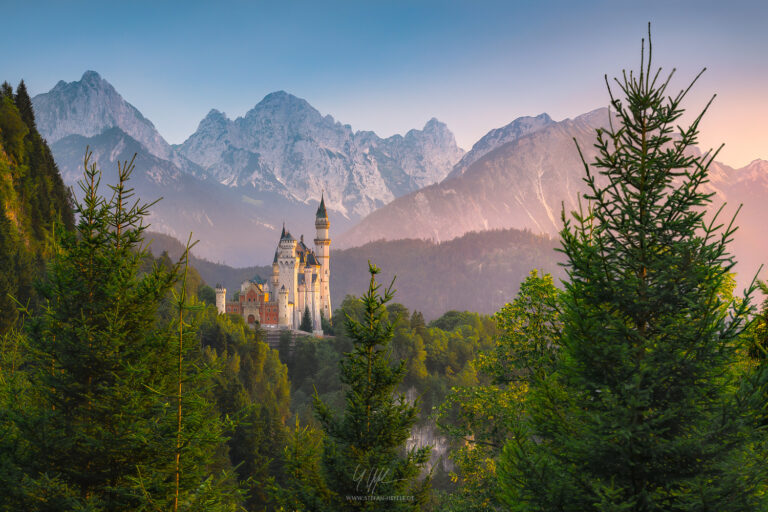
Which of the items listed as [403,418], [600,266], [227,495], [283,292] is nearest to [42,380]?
[227,495]

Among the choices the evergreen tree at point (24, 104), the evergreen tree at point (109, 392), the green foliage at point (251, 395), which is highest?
the evergreen tree at point (24, 104)

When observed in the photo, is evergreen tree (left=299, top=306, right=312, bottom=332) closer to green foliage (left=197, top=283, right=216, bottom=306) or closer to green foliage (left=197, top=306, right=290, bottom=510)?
Answer: green foliage (left=197, top=306, right=290, bottom=510)

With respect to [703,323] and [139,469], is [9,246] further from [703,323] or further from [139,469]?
[703,323]

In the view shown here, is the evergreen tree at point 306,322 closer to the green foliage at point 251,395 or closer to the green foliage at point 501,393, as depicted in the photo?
the green foliage at point 251,395

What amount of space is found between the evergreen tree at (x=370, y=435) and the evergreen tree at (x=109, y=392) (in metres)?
2.85

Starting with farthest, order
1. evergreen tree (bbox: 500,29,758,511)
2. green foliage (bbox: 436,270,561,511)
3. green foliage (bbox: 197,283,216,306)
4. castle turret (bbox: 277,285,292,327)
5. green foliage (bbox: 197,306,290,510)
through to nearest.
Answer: castle turret (bbox: 277,285,292,327), green foliage (bbox: 197,283,216,306), green foliage (bbox: 197,306,290,510), green foliage (bbox: 436,270,561,511), evergreen tree (bbox: 500,29,758,511)

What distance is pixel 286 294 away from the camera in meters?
125

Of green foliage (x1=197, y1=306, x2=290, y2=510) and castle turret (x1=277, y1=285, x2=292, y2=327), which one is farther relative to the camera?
castle turret (x1=277, y1=285, x2=292, y2=327)

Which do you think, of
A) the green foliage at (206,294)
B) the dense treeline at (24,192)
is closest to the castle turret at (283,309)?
the green foliage at (206,294)

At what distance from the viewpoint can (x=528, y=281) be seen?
19.1 metres

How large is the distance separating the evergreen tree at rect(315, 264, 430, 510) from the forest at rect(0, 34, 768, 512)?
0.05 metres

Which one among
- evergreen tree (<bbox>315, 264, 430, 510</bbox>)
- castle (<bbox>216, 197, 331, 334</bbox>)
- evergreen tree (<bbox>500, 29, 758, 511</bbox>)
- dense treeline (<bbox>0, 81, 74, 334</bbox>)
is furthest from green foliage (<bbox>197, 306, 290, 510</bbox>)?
evergreen tree (<bbox>500, 29, 758, 511</bbox>)

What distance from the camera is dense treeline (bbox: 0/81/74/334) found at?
189 feet

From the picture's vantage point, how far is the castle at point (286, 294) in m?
125
